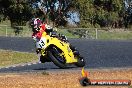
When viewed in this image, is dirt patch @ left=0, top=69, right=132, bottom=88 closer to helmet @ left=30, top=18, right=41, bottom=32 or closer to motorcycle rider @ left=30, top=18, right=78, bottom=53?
motorcycle rider @ left=30, top=18, right=78, bottom=53

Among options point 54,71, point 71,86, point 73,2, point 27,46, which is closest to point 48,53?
point 71,86

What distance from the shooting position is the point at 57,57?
39.8 ft

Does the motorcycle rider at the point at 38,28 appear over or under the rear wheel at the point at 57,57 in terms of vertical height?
over

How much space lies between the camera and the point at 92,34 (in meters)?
45.7

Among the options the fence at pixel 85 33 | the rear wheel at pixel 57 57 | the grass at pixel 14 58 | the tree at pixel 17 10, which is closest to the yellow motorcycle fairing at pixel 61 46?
the rear wheel at pixel 57 57

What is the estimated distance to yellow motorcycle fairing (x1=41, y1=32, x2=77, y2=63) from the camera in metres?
11.8

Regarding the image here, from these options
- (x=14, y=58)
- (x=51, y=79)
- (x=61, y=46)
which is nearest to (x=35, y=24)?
(x=61, y=46)

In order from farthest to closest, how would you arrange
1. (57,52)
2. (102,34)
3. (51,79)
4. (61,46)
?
1. (102,34)
2. (51,79)
3. (57,52)
4. (61,46)

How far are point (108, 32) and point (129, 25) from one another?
81.6 ft

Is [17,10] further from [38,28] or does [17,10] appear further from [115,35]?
[38,28]

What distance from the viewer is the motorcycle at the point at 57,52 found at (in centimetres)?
1179

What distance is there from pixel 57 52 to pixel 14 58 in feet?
44.2

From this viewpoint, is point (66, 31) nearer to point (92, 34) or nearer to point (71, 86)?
point (92, 34)

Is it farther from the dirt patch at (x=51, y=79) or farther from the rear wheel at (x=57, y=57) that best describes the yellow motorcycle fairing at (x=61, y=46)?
the dirt patch at (x=51, y=79)
